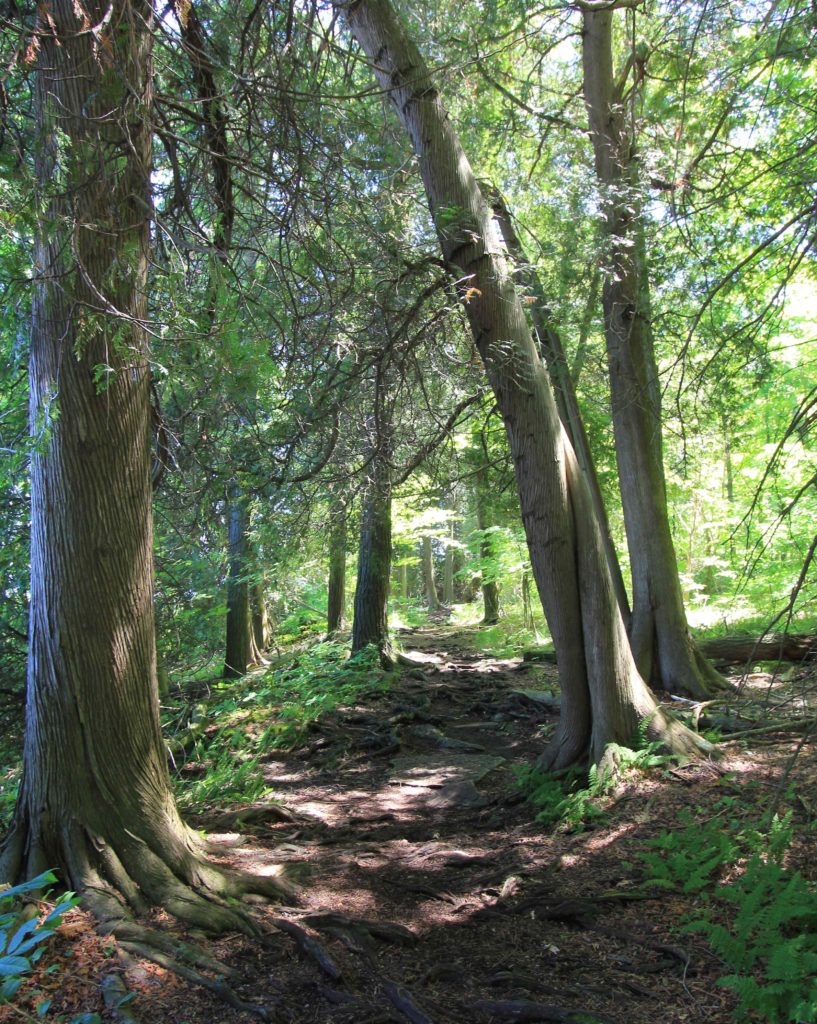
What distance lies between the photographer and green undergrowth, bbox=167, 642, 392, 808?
21.7 ft

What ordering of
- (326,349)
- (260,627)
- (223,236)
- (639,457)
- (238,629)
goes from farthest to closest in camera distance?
1. (260,627)
2. (238,629)
3. (639,457)
4. (326,349)
5. (223,236)

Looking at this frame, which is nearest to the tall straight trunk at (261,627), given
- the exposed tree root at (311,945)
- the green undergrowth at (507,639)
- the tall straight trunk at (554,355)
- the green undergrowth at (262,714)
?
the green undergrowth at (262,714)

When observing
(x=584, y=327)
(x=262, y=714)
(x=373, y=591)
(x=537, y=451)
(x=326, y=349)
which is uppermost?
(x=584, y=327)

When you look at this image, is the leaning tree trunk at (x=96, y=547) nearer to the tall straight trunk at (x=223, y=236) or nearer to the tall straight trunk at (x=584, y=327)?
the tall straight trunk at (x=223, y=236)

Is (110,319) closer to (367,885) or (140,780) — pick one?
(140,780)

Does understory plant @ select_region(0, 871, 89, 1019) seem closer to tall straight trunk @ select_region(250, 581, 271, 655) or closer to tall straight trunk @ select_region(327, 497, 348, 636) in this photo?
tall straight trunk @ select_region(327, 497, 348, 636)

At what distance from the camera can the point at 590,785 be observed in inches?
218

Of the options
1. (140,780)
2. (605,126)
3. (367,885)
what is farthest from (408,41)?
(367,885)

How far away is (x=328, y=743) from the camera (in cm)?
828

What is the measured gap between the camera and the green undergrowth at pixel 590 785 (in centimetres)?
527

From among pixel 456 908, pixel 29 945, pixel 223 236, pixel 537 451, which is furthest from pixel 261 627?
pixel 29 945

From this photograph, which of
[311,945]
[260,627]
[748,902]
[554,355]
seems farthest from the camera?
[260,627]

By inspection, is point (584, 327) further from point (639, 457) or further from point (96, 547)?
point (96, 547)

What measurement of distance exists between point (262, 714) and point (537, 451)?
533 cm
